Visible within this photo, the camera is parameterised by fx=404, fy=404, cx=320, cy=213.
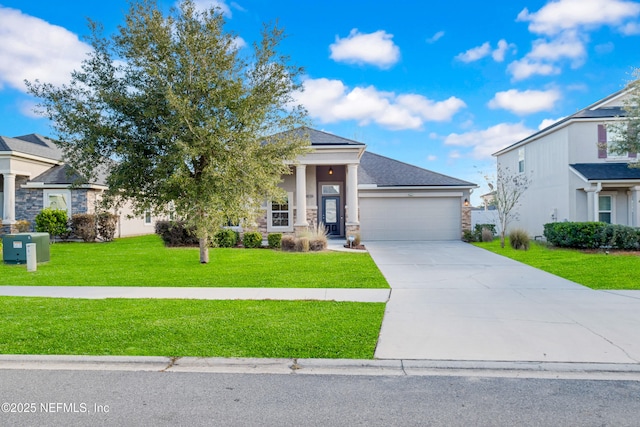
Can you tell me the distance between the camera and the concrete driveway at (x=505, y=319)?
493cm

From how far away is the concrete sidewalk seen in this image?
25.8 feet

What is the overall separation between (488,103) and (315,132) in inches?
350

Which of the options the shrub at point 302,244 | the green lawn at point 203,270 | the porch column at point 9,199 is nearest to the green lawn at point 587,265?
the green lawn at point 203,270

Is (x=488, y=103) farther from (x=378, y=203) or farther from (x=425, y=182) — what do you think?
(x=378, y=203)

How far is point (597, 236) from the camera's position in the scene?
1523 centimetres

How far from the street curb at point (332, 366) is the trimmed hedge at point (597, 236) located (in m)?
12.8

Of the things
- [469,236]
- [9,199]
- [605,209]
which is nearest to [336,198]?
[469,236]

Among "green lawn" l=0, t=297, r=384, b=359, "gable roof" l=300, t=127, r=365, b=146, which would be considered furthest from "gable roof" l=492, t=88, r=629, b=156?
"green lawn" l=0, t=297, r=384, b=359

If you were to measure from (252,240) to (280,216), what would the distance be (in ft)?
10.2

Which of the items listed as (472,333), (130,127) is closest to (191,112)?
(130,127)

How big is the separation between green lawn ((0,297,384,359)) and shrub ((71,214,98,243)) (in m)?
14.1

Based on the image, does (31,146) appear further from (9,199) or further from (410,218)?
(410,218)

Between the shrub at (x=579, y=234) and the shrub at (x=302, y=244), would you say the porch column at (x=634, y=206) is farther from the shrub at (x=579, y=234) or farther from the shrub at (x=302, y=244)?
the shrub at (x=302, y=244)

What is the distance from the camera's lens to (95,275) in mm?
10547
